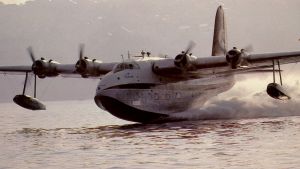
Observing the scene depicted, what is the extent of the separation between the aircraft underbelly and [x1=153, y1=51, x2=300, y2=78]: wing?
45.0 inches

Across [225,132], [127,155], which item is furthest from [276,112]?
[127,155]

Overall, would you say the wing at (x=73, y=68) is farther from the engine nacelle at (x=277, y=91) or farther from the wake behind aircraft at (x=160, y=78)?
the engine nacelle at (x=277, y=91)

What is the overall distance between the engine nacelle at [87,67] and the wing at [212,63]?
4919mm

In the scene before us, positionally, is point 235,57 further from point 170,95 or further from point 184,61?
point 170,95

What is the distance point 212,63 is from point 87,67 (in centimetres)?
851

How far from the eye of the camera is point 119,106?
101ft

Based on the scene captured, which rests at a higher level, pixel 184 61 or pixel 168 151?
pixel 184 61

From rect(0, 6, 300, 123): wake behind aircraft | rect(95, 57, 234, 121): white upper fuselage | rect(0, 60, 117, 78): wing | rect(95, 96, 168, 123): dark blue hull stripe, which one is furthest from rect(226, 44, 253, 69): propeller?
rect(0, 60, 117, 78): wing

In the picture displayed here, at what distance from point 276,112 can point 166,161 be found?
25570mm

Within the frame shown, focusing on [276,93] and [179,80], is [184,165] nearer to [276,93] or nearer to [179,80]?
[276,93]

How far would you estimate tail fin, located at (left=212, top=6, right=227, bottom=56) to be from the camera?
42.3 m

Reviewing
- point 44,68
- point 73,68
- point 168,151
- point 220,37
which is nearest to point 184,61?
point 73,68

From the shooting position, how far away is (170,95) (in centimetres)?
3347

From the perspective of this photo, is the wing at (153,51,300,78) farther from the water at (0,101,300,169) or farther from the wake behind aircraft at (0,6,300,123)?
the water at (0,101,300,169)
